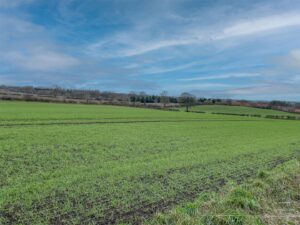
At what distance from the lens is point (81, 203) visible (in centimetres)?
696

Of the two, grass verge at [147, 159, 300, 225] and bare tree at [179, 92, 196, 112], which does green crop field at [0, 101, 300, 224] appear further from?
bare tree at [179, 92, 196, 112]

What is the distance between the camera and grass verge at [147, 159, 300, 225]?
5734 millimetres

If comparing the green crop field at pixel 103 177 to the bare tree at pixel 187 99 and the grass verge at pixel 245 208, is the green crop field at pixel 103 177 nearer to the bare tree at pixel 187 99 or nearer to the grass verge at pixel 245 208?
the grass verge at pixel 245 208

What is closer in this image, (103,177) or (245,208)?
(245,208)

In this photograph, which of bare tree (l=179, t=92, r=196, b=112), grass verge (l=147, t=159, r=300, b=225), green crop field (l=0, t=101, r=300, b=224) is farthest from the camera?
bare tree (l=179, t=92, r=196, b=112)

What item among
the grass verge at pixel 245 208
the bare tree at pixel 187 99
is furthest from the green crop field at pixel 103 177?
the bare tree at pixel 187 99

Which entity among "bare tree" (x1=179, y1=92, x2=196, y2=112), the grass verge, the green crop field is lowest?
the green crop field

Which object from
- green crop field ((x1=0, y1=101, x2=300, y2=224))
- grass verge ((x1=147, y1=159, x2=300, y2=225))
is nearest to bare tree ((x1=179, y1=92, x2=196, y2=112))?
green crop field ((x1=0, y1=101, x2=300, y2=224))

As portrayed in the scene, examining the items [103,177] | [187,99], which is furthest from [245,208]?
[187,99]

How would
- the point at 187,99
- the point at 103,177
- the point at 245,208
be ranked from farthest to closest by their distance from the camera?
A: the point at 187,99 < the point at 103,177 < the point at 245,208

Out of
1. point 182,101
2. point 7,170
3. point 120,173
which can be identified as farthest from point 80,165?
point 182,101

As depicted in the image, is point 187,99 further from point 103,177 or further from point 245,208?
point 245,208

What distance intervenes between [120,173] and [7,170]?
13.3 ft

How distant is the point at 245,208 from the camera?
21.6ft
